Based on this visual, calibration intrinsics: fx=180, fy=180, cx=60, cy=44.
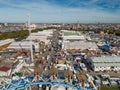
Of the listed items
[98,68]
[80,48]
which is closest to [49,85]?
[98,68]

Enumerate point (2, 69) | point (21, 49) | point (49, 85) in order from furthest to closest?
point (21, 49) → point (2, 69) → point (49, 85)

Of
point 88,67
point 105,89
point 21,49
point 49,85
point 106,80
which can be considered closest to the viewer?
point 49,85

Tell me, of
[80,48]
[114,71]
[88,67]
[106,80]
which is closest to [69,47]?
[80,48]

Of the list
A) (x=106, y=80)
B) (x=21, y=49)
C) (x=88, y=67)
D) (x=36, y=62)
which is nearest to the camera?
(x=106, y=80)

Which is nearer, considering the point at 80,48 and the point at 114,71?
the point at 114,71

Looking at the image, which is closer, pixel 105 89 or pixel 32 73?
pixel 105 89

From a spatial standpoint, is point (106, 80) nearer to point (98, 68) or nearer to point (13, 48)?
point (98, 68)

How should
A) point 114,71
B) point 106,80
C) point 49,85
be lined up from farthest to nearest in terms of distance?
1. point 114,71
2. point 106,80
3. point 49,85

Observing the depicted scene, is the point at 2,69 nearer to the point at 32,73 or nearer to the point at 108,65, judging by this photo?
the point at 32,73
